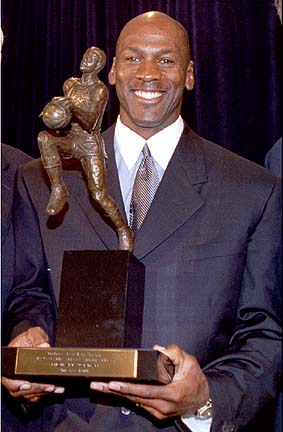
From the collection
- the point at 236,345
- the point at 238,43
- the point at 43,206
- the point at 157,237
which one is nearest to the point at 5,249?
the point at 43,206

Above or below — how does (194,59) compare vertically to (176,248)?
above

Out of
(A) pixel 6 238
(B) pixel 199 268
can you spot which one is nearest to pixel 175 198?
(B) pixel 199 268

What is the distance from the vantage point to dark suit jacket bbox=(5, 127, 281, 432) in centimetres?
149

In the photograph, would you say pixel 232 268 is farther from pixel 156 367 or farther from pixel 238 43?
pixel 238 43

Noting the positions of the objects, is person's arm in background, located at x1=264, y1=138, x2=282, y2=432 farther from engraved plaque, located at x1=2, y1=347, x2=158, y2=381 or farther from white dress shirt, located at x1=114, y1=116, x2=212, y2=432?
engraved plaque, located at x1=2, y1=347, x2=158, y2=381

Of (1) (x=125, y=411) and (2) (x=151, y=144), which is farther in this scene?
(2) (x=151, y=144)

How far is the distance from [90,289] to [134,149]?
35 cm

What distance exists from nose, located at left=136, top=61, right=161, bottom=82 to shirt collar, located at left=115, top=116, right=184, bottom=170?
0.10 metres

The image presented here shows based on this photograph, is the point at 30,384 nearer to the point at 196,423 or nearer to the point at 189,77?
the point at 196,423

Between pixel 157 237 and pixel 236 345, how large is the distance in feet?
0.71

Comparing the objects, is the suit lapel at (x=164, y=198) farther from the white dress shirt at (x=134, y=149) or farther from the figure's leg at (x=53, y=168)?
the figure's leg at (x=53, y=168)

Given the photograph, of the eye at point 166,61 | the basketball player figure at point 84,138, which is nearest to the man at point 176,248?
the eye at point 166,61

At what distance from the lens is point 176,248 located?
60.8 inches

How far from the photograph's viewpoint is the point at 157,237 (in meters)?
1.53
